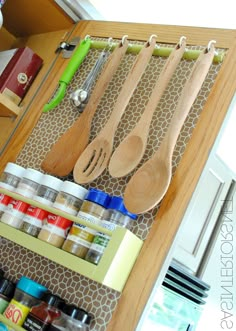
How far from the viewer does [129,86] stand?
768mm

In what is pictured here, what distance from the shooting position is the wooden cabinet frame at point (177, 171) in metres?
0.59

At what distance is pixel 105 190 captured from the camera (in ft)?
2.39

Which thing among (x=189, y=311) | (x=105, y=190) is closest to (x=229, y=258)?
(x=189, y=311)

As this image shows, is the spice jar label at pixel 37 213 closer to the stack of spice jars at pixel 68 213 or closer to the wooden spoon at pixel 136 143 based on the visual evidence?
the stack of spice jars at pixel 68 213

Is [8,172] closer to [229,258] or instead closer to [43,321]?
[43,321]

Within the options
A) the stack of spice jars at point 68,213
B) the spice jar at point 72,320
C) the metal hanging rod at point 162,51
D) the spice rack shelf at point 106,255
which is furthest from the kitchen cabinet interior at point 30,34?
the spice jar at point 72,320

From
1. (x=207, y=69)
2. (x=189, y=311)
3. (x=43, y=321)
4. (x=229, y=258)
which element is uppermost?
(x=207, y=69)

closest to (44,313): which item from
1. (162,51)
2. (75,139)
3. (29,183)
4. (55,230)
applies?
(55,230)

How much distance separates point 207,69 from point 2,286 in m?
0.57

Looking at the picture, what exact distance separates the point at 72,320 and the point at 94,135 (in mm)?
384

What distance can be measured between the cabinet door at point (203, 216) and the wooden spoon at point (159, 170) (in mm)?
793

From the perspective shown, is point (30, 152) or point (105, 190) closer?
point (105, 190)

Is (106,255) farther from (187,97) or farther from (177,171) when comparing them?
(187,97)

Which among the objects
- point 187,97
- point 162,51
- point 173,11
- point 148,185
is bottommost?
point 148,185
